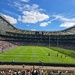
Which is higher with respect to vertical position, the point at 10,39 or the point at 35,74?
the point at 10,39

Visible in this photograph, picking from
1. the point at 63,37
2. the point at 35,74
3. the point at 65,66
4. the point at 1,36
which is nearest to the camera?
the point at 35,74

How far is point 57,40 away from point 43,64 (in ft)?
423

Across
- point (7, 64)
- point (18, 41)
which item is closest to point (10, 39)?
point (18, 41)

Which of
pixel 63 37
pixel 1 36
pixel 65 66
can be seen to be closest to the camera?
pixel 65 66

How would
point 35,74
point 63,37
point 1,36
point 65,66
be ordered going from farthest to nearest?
point 63,37
point 1,36
point 65,66
point 35,74

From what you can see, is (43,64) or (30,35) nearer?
(43,64)

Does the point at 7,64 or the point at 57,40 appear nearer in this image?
the point at 7,64

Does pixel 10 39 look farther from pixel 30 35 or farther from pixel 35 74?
pixel 35 74

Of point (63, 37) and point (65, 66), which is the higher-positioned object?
point (63, 37)

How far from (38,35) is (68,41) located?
86.1 feet

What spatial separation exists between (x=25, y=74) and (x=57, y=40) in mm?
150413

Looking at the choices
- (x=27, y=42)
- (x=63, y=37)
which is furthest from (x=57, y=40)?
(x=27, y=42)

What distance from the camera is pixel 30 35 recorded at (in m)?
192

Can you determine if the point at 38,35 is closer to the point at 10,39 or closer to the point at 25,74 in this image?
the point at 10,39
